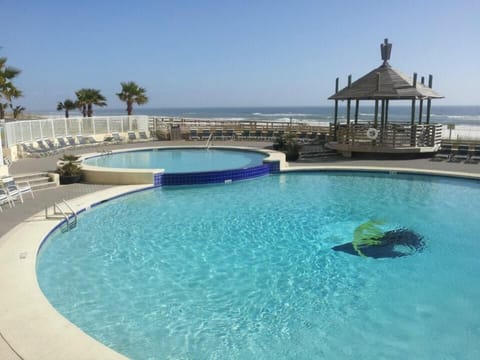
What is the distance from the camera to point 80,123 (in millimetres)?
20062

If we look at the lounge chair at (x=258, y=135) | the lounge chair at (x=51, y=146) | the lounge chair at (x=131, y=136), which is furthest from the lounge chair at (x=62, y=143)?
the lounge chair at (x=258, y=135)

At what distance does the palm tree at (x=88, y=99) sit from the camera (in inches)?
1033

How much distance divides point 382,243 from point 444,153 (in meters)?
11.1

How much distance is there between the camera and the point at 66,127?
19.4m

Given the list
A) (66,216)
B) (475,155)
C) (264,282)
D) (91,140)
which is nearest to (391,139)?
(475,155)

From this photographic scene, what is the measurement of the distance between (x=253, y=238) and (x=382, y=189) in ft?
18.7

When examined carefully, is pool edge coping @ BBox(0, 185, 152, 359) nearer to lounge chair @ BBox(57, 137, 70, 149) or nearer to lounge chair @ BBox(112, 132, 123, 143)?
lounge chair @ BBox(57, 137, 70, 149)

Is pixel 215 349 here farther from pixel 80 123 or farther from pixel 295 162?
pixel 80 123

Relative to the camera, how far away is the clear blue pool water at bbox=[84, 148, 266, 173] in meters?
14.5

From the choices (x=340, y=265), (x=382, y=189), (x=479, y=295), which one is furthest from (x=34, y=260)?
(x=382, y=189)

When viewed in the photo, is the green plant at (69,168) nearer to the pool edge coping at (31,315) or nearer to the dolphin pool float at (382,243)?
the pool edge coping at (31,315)

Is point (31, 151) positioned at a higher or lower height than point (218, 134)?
lower

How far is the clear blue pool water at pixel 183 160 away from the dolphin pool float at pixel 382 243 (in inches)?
269

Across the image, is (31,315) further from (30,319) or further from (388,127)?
(388,127)
